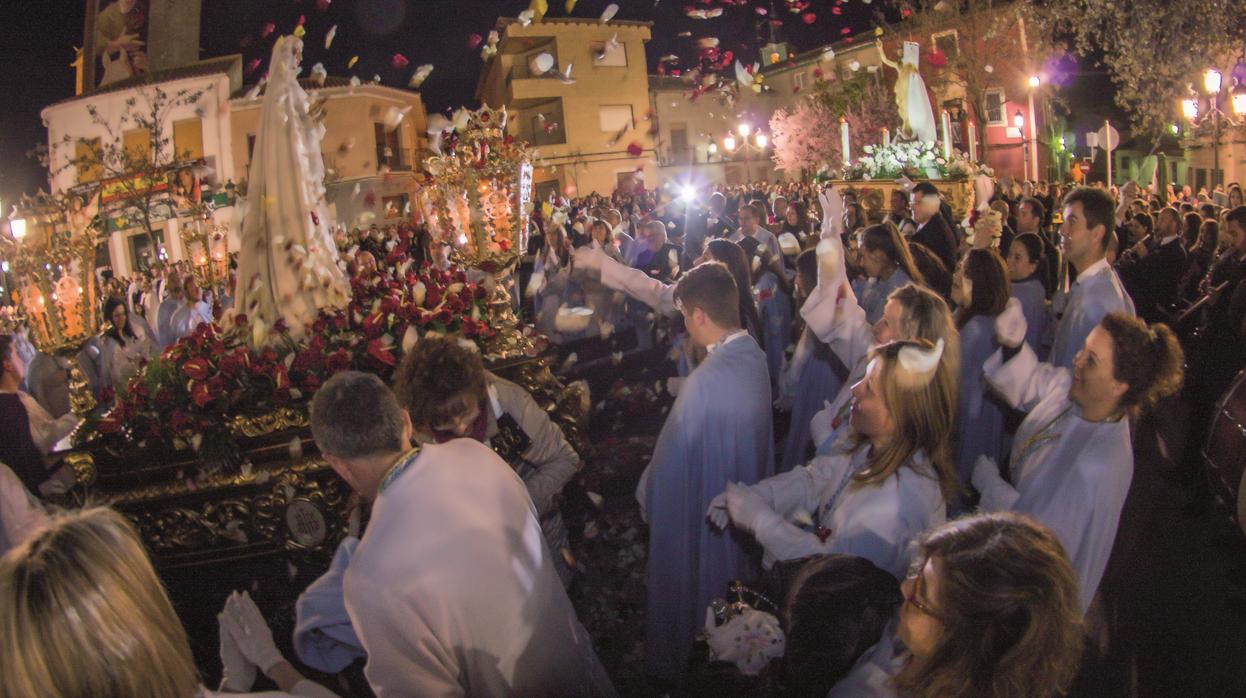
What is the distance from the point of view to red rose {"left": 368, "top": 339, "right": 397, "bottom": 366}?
17.1 feet

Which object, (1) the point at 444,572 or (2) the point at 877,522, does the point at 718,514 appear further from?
(1) the point at 444,572

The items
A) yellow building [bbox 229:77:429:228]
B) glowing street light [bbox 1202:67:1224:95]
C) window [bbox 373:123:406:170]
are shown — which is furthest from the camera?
window [bbox 373:123:406:170]

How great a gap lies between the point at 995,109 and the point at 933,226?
38018 mm

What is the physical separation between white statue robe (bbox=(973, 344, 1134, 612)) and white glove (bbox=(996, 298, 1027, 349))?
27.8 inches

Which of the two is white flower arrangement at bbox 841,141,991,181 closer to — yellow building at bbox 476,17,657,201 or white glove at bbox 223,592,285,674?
white glove at bbox 223,592,285,674

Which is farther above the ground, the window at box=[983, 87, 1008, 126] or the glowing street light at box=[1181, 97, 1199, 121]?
the window at box=[983, 87, 1008, 126]

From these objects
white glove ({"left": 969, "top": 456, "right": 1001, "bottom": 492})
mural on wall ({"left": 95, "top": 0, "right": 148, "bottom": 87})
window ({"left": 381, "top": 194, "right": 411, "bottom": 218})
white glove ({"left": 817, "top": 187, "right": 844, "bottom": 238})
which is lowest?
white glove ({"left": 969, "top": 456, "right": 1001, "bottom": 492})

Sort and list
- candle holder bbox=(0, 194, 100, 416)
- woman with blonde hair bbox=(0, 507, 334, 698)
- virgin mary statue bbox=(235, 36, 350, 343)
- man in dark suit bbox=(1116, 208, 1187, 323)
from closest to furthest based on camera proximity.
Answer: woman with blonde hair bbox=(0, 507, 334, 698), virgin mary statue bbox=(235, 36, 350, 343), candle holder bbox=(0, 194, 100, 416), man in dark suit bbox=(1116, 208, 1187, 323)

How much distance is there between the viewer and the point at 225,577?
516cm

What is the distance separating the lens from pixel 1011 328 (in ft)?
14.5

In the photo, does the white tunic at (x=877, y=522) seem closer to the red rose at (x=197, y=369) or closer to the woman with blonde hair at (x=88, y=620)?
the woman with blonde hair at (x=88, y=620)

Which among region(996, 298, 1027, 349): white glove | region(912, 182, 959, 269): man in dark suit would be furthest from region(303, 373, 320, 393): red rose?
region(912, 182, 959, 269): man in dark suit

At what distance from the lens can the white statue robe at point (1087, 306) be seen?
477cm

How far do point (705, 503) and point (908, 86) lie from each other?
41.2 feet
